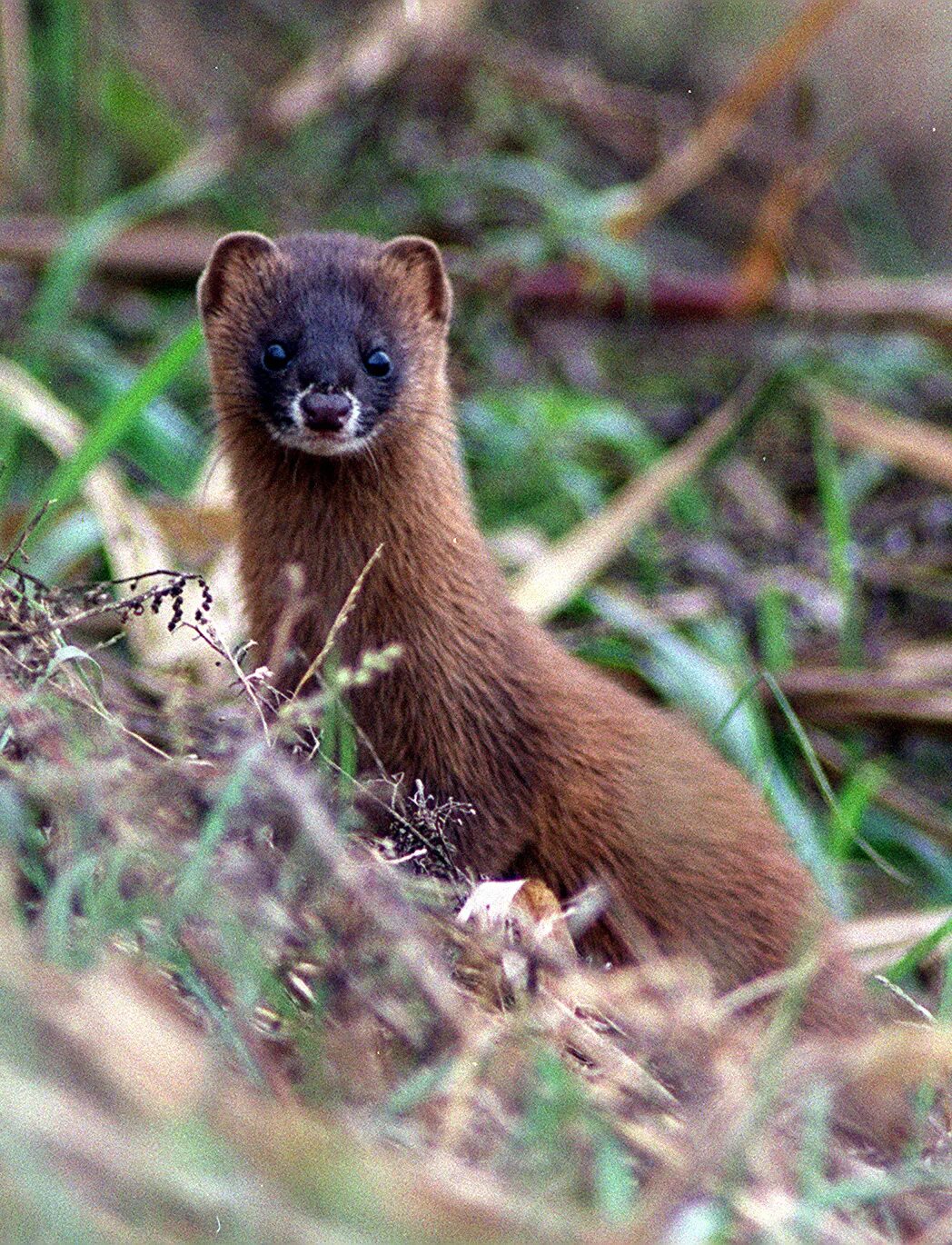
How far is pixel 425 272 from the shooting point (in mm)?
3986

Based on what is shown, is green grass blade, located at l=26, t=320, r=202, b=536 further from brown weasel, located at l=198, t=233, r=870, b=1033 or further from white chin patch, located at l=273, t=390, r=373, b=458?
white chin patch, located at l=273, t=390, r=373, b=458

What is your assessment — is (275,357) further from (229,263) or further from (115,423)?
(115,423)

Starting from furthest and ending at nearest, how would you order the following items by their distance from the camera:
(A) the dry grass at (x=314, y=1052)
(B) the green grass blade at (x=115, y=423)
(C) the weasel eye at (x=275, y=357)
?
(B) the green grass blade at (x=115, y=423), (C) the weasel eye at (x=275, y=357), (A) the dry grass at (x=314, y=1052)

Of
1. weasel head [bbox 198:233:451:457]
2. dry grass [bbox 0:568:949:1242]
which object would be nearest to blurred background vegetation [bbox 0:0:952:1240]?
weasel head [bbox 198:233:451:457]

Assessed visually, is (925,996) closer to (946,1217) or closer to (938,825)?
(938,825)

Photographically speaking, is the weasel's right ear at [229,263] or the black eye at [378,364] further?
the weasel's right ear at [229,263]

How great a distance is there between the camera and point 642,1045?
8.25ft

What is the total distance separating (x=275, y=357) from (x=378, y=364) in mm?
218

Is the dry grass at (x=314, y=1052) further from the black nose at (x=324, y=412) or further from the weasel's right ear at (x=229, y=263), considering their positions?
the weasel's right ear at (x=229, y=263)

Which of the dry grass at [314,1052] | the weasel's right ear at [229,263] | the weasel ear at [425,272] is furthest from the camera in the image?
the weasel ear at [425,272]

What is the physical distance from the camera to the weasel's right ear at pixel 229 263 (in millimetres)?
3797

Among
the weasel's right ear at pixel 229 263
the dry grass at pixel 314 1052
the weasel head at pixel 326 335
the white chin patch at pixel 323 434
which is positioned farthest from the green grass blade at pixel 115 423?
the dry grass at pixel 314 1052

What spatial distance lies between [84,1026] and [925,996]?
122 inches

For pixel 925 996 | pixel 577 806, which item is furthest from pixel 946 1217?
pixel 925 996
